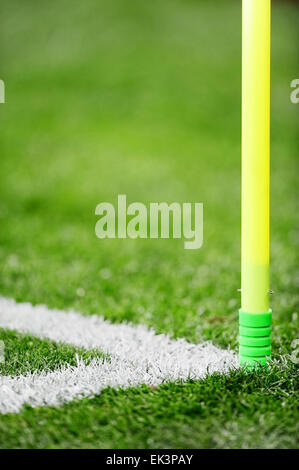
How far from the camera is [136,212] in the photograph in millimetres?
6371

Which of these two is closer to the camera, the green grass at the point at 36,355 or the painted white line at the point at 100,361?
the painted white line at the point at 100,361

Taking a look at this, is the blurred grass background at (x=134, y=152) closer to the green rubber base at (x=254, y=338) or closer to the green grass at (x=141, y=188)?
the green grass at (x=141, y=188)

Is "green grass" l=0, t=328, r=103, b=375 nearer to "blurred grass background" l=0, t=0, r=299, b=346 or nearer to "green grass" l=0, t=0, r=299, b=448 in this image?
"green grass" l=0, t=0, r=299, b=448

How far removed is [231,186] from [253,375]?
16.5ft

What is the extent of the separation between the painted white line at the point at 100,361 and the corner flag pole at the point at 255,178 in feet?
0.69

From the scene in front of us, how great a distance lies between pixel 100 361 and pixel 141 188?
459cm

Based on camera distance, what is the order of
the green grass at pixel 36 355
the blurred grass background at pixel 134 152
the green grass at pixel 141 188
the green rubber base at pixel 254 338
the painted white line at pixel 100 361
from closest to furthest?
1. the green grass at pixel 141 188
2. the painted white line at pixel 100 361
3. the green rubber base at pixel 254 338
4. the green grass at pixel 36 355
5. the blurred grass background at pixel 134 152

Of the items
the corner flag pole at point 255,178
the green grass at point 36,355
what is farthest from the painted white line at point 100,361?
the corner flag pole at point 255,178

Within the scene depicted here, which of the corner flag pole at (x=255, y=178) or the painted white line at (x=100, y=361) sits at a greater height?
the corner flag pole at (x=255, y=178)

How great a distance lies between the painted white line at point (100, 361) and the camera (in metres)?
2.56

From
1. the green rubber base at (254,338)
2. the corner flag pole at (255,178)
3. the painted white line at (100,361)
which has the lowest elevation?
the painted white line at (100,361)

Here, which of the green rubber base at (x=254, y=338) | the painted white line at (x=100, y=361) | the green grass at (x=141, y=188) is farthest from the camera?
the green rubber base at (x=254, y=338)

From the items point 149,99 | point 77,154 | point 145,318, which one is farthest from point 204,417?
point 149,99
